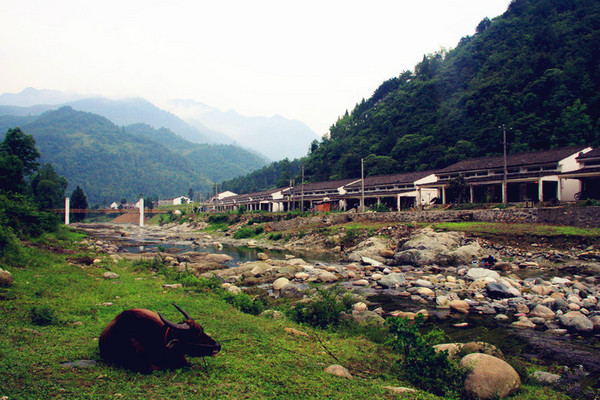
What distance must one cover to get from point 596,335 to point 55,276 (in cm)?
1785

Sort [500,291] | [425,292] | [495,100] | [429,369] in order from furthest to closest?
[495,100], [425,292], [500,291], [429,369]

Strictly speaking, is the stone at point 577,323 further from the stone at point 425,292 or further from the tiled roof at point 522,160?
the tiled roof at point 522,160

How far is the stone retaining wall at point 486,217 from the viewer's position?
24966mm

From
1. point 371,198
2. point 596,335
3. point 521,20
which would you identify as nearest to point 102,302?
point 596,335

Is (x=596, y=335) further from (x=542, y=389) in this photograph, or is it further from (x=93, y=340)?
(x=93, y=340)

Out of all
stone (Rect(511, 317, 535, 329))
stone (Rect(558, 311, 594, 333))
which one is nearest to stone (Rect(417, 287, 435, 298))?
stone (Rect(511, 317, 535, 329))

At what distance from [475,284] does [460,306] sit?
4234mm

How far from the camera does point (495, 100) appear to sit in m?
66.9

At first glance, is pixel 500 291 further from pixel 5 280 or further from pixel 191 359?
pixel 5 280

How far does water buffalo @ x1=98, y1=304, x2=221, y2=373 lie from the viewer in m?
5.22

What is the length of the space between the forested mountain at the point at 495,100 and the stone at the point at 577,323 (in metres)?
39.6

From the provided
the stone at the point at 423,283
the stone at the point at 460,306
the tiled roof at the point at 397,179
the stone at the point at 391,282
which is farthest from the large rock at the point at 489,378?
the tiled roof at the point at 397,179

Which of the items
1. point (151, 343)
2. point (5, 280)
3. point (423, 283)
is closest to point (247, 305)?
point (151, 343)

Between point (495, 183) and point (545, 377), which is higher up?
point (495, 183)
